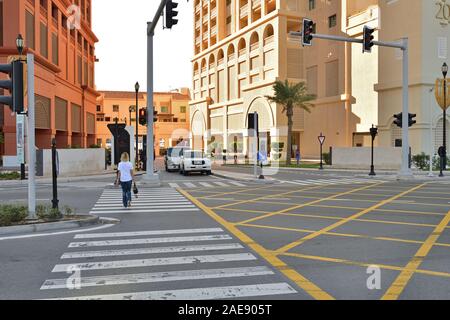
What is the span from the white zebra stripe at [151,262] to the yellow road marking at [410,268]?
2.26 metres

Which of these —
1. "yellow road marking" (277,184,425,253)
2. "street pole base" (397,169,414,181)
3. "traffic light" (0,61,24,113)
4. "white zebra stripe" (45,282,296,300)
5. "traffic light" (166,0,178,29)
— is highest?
"traffic light" (166,0,178,29)

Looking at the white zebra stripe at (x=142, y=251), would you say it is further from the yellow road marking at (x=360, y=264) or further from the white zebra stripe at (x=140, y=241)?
the yellow road marking at (x=360, y=264)

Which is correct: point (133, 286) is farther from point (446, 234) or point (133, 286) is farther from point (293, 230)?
point (446, 234)

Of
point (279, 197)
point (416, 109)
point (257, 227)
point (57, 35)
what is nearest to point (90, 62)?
point (57, 35)

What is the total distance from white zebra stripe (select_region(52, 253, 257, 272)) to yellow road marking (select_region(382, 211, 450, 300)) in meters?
2.26

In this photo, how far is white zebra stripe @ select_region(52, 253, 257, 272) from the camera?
6.94 meters

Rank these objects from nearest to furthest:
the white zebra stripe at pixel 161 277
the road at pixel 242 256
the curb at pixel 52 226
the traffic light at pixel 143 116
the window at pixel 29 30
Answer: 1. the road at pixel 242 256
2. the white zebra stripe at pixel 161 277
3. the curb at pixel 52 226
4. the traffic light at pixel 143 116
5. the window at pixel 29 30

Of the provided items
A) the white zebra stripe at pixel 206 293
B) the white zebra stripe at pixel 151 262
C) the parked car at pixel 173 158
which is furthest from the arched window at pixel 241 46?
the white zebra stripe at pixel 206 293

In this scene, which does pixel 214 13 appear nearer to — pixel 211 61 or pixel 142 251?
pixel 211 61

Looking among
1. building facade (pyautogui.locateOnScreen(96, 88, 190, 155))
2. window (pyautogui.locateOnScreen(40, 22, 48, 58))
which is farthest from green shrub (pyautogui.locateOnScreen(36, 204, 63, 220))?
building facade (pyautogui.locateOnScreen(96, 88, 190, 155))

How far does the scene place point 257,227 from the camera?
34.4 feet

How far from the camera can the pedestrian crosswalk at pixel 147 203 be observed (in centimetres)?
1368

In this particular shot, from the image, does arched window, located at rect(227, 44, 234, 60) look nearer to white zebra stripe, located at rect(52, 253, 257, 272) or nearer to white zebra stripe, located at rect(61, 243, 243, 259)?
white zebra stripe, located at rect(61, 243, 243, 259)

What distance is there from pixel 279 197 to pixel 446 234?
315 inches
